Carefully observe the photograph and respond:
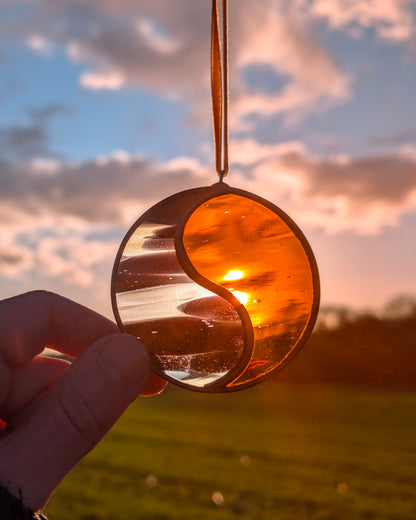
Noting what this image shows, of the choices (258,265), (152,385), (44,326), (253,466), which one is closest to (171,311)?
(258,265)

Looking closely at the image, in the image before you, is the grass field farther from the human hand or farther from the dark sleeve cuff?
the dark sleeve cuff

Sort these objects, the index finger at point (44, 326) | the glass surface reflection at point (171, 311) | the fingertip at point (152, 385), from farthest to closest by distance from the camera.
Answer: the fingertip at point (152, 385)
the index finger at point (44, 326)
the glass surface reflection at point (171, 311)

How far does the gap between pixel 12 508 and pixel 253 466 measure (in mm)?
5938

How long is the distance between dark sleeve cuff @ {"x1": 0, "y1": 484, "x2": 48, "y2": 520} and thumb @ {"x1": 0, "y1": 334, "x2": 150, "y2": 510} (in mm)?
A: 55

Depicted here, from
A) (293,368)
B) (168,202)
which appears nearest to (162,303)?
(168,202)

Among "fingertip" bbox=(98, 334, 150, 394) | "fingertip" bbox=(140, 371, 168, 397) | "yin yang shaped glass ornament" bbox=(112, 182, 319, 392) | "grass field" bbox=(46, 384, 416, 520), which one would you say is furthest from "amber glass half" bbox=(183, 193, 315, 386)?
"grass field" bbox=(46, 384, 416, 520)

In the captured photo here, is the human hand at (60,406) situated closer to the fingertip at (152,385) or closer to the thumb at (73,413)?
the thumb at (73,413)

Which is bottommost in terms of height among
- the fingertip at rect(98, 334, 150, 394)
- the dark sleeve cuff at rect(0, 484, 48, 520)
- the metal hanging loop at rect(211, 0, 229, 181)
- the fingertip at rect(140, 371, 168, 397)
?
the dark sleeve cuff at rect(0, 484, 48, 520)

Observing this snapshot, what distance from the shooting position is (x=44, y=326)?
2.17 m

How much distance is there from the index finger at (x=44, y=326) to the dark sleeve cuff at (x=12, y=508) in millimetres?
540

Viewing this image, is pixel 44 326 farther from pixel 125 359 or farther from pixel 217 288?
pixel 217 288

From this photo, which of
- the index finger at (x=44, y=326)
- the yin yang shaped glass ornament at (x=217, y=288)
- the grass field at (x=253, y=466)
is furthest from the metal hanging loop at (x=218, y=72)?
the grass field at (x=253, y=466)

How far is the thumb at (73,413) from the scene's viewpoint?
1.73m

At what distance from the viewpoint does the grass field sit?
18.9ft
